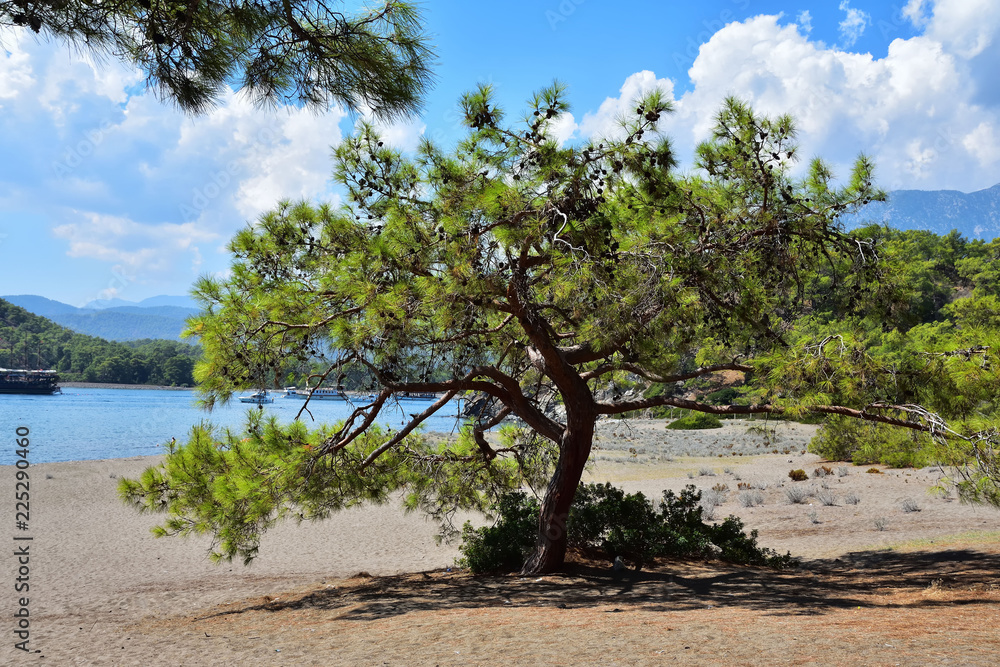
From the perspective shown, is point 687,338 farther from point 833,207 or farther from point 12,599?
point 12,599

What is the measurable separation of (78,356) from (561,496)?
332 feet

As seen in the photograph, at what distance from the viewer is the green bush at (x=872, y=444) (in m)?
5.94

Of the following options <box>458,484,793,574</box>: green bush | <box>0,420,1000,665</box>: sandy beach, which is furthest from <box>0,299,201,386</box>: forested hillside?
<box>458,484,793,574</box>: green bush

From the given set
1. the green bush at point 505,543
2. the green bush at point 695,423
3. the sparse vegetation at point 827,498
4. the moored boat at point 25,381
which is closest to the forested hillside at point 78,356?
the moored boat at point 25,381

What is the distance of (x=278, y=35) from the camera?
4098 mm

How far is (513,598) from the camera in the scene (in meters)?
5.91

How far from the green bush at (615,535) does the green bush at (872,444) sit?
1.93 metres

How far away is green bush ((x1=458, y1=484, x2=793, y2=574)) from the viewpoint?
768 cm

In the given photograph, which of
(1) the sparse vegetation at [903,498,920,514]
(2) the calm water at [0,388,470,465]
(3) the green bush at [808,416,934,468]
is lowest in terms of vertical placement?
(2) the calm water at [0,388,470,465]

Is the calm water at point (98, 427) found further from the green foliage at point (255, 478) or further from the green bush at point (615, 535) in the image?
the green foliage at point (255, 478)

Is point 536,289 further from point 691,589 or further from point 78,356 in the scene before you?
point 78,356

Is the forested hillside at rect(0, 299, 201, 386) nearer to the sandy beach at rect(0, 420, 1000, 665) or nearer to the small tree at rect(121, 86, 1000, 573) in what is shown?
the sandy beach at rect(0, 420, 1000, 665)

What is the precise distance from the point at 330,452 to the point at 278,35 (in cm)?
403

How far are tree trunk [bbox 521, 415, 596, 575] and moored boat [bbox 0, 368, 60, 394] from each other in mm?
79896
